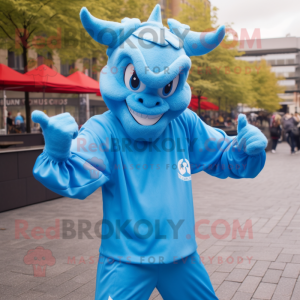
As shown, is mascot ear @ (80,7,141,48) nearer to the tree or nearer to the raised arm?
the raised arm

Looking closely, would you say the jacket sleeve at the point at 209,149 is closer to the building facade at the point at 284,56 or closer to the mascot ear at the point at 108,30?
the mascot ear at the point at 108,30

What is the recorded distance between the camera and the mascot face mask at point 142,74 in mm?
1997

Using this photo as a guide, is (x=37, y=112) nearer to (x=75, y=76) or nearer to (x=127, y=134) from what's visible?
(x=127, y=134)

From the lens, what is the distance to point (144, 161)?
2080 millimetres

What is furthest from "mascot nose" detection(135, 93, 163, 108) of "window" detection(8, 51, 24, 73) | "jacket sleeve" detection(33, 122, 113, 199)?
"window" detection(8, 51, 24, 73)

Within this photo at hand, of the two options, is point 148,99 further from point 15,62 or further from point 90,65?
point 15,62

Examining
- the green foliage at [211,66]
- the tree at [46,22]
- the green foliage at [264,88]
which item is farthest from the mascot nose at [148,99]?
the green foliage at [264,88]

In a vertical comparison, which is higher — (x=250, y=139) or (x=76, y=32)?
(x=76, y=32)

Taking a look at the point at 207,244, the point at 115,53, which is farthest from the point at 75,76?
the point at 115,53

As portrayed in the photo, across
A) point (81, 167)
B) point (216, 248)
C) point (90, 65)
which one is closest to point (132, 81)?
point (81, 167)

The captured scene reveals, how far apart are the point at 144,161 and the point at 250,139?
565mm

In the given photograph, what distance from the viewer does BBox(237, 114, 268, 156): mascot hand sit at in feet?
6.73

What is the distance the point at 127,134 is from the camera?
2.13 meters

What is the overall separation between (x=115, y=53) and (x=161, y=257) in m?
1.08
